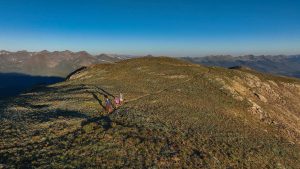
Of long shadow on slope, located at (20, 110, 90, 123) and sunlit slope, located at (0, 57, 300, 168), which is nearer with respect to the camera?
sunlit slope, located at (0, 57, 300, 168)

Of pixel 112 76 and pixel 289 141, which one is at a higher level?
pixel 112 76

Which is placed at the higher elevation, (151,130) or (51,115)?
(51,115)

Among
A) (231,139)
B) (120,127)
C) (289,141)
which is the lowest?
(289,141)

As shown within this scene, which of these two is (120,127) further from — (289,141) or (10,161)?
(289,141)

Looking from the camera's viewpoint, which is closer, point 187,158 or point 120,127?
point 187,158

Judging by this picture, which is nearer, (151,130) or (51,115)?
(151,130)

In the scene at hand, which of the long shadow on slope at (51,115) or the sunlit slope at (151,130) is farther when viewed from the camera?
the long shadow on slope at (51,115)

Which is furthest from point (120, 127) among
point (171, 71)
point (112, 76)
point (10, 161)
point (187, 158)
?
point (171, 71)

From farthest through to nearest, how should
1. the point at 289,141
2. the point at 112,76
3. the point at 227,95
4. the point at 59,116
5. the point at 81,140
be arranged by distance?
the point at 112,76 → the point at 227,95 → the point at 289,141 → the point at 59,116 → the point at 81,140
